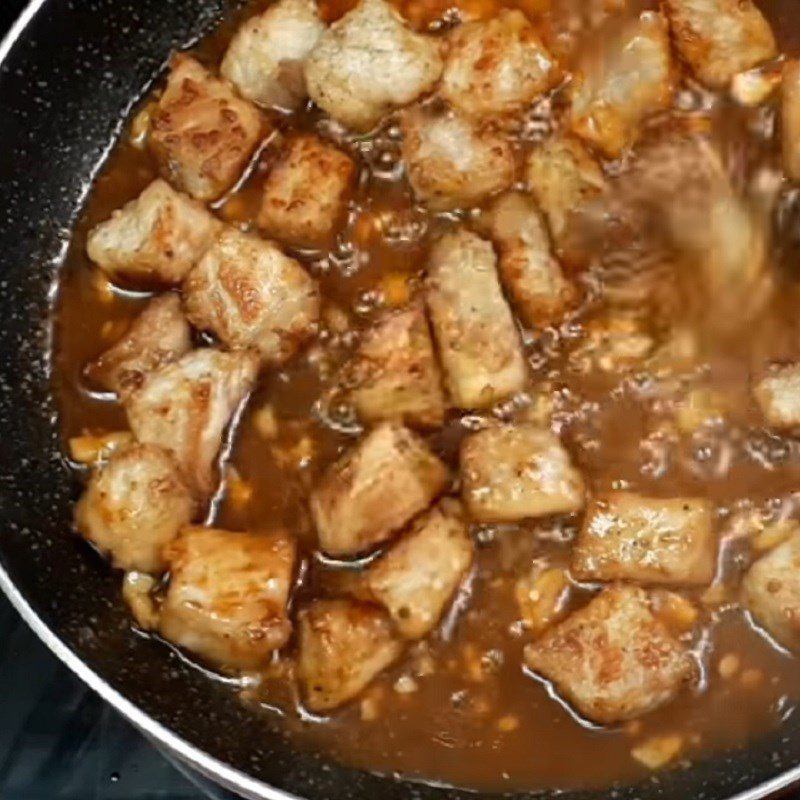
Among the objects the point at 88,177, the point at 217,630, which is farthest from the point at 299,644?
the point at 88,177

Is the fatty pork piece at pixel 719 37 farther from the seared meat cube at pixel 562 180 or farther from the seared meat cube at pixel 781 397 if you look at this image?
the seared meat cube at pixel 781 397

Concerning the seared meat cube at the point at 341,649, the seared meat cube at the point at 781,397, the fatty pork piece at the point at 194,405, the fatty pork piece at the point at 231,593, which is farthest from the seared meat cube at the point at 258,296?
the seared meat cube at the point at 781,397

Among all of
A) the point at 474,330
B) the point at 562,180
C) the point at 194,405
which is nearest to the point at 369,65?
the point at 562,180

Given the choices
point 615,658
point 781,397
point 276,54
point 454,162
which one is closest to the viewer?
point 615,658

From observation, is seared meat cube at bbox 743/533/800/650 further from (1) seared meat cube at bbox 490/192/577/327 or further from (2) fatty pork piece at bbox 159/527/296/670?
(2) fatty pork piece at bbox 159/527/296/670

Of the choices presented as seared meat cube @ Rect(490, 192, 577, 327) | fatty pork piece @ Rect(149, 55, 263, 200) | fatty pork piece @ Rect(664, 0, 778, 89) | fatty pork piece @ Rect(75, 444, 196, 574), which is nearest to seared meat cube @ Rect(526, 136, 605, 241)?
seared meat cube @ Rect(490, 192, 577, 327)

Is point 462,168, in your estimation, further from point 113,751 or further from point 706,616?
point 113,751

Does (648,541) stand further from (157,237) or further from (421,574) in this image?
(157,237)
